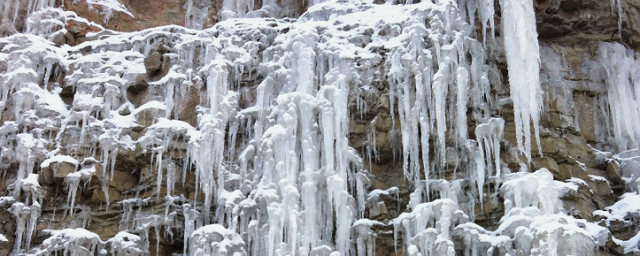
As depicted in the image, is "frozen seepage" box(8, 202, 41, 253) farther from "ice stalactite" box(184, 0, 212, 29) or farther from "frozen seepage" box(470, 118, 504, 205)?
"frozen seepage" box(470, 118, 504, 205)

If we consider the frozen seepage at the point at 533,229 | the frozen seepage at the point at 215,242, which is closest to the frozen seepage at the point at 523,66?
the frozen seepage at the point at 533,229

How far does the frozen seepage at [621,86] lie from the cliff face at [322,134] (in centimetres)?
3

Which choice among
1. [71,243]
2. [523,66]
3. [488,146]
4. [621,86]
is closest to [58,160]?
[71,243]

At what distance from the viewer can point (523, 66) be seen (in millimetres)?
14039

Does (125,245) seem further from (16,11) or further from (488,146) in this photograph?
(16,11)

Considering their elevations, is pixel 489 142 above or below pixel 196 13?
below

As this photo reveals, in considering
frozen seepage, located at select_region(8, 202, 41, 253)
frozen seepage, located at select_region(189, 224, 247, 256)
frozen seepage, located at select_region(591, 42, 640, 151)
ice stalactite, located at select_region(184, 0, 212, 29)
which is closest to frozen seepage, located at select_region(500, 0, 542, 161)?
frozen seepage, located at select_region(591, 42, 640, 151)

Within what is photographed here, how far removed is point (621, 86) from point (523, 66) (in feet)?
7.51

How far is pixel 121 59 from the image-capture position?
15.4 m

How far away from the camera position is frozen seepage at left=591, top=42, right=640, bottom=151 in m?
14.7

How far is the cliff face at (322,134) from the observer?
43.3 feet

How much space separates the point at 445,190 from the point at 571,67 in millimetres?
3873

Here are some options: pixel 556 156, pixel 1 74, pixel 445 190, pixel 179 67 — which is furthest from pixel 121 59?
pixel 556 156

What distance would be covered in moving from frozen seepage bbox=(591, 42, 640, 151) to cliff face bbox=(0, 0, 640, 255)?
3cm
